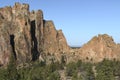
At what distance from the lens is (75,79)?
11662 centimetres

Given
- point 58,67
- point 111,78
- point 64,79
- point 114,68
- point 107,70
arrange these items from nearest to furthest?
point 111,78
point 107,70
point 64,79
point 114,68
point 58,67

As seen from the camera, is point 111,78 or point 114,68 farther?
point 114,68

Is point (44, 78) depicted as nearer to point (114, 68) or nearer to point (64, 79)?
point (64, 79)

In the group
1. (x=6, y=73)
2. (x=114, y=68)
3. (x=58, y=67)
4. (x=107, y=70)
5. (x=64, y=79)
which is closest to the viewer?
(x=6, y=73)

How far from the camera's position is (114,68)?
167 metres

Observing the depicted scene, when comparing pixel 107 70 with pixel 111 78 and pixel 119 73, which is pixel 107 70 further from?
pixel 119 73

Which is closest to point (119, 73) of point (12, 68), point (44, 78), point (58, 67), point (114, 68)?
point (114, 68)

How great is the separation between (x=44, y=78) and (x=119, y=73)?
49740 millimetres

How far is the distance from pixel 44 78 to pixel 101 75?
2575cm

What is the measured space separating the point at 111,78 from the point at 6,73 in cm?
3648

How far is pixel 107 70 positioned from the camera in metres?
127

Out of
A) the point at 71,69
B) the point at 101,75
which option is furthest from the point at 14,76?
the point at 71,69

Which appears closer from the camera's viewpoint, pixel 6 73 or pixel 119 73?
pixel 6 73

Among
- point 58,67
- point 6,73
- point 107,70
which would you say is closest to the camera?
point 6,73
